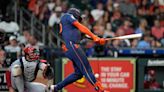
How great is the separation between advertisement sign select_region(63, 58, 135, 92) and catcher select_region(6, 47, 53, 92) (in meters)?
3.65

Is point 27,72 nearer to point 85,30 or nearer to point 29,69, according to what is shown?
point 29,69

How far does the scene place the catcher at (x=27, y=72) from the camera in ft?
32.7

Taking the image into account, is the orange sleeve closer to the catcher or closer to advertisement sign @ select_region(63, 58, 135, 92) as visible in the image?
the catcher

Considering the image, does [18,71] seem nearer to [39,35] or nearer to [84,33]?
[84,33]

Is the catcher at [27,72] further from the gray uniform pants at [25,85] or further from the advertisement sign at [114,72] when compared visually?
the advertisement sign at [114,72]

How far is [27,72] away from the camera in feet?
32.9

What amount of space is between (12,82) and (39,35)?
869cm

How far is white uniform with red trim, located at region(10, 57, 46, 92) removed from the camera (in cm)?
995

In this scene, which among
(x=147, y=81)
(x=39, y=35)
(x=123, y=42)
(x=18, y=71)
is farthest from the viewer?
(x=39, y=35)

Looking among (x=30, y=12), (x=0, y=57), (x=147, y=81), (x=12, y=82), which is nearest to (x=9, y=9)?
(x=30, y=12)

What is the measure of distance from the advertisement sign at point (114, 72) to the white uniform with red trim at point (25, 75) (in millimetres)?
3660

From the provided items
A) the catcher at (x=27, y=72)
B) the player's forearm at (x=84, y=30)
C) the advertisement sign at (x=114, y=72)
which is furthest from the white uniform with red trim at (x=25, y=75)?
the advertisement sign at (x=114, y=72)

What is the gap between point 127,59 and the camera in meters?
13.8

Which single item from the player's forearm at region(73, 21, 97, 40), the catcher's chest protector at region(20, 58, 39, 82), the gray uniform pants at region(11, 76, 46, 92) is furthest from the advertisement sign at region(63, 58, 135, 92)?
the catcher's chest protector at region(20, 58, 39, 82)
